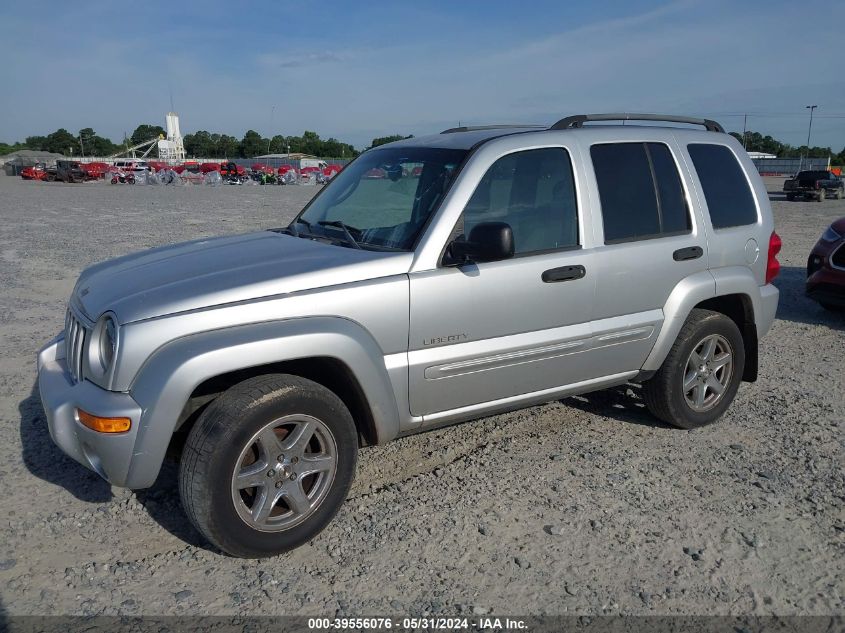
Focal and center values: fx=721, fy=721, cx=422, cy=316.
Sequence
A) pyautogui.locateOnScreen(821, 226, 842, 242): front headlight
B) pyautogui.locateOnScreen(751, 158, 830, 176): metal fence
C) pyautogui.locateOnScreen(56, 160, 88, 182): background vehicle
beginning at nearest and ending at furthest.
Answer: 1. pyautogui.locateOnScreen(821, 226, 842, 242): front headlight
2. pyautogui.locateOnScreen(56, 160, 88, 182): background vehicle
3. pyautogui.locateOnScreen(751, 158, 830, 176): metal fence

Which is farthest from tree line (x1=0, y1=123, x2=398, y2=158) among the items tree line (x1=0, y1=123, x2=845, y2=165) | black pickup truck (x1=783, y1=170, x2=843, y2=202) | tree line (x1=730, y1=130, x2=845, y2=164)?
black pickup truck (x1=783, y1=170, x2=843, y2=202)

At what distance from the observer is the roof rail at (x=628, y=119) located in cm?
434

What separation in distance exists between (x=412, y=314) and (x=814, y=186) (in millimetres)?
31955

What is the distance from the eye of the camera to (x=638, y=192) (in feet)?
14.3

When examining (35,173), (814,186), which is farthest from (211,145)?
(814,186)

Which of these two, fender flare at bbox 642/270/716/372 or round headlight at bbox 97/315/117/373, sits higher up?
round headlight at bbox 97/315/117/373

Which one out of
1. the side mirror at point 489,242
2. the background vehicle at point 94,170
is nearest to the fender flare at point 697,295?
the side mirror at point 489,242

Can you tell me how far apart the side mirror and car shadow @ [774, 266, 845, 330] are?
19.1 feet

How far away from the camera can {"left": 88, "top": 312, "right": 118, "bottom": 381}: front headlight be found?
10.0 feet

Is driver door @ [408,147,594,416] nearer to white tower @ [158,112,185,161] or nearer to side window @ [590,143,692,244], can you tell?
side window @ [590,143,692,244]

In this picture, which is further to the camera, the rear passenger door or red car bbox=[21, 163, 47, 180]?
red car bbox=[21, 163, 47, 180]

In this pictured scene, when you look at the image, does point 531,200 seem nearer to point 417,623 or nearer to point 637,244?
point 637,244

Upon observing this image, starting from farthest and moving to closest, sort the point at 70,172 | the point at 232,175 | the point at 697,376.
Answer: the point at 232,175
the point at 70,172
the point at 697,376

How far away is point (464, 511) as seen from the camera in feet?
12.3
